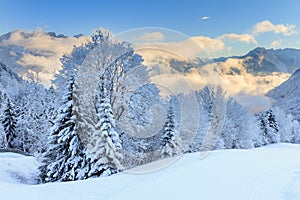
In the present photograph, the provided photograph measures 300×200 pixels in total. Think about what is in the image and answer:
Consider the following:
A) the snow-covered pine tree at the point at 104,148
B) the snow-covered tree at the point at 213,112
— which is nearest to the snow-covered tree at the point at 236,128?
the snow-covered tree at the point at 213,112

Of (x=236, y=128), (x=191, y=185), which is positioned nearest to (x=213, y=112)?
(x=236, y=128)

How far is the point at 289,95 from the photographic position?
138 m

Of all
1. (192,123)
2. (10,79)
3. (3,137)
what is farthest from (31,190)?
(10,79)

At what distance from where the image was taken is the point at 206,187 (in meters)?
7.98

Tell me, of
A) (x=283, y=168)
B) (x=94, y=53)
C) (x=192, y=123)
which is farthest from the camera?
(x=192, y=123)

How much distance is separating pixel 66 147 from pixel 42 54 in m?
32.1

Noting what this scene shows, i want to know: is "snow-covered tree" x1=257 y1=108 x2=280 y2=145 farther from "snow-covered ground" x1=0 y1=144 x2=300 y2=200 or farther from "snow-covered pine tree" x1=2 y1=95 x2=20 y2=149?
"snow-covered pine tree" x1=2 y1=95 x2=20 y2=149

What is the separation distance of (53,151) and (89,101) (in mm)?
3644

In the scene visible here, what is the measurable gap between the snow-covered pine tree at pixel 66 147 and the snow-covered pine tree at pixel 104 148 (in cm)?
112

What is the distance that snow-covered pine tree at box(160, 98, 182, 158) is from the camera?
20.2m

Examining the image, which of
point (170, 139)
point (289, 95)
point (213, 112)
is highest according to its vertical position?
point (213, 112)

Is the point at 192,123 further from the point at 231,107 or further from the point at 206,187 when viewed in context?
the point at 206,187

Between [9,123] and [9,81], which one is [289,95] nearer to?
[9,123]

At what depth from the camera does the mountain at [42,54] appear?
1753cm
